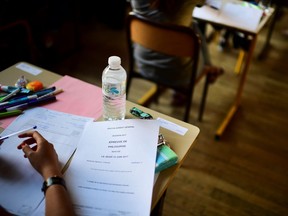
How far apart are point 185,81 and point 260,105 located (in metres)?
0.94

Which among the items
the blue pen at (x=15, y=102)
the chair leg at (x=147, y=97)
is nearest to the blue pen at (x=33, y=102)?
the blue pen at (x=15, y=102)

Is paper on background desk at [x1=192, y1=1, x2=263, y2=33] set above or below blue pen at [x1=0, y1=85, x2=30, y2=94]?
above

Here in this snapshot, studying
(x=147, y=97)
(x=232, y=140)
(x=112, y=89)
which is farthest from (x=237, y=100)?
(x=112, y=89)

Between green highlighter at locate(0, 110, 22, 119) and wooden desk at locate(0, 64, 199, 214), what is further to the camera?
green highlighter at locate(0, 110, 22, 119)

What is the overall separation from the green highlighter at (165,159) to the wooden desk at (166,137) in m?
0.01

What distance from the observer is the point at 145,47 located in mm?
1762

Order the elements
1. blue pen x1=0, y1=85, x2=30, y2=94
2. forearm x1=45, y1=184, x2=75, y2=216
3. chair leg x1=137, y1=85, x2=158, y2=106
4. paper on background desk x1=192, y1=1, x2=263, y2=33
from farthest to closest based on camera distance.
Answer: chair leg x1=137, y1=85, x2=158, y2=106 → paper on background desk x1=192, y1=1, x2=263, y2=33 → blue pen x1=0, y1=85, x2=30, y2=94 → forearm x1=45, y1=184, x2=75, y2=216

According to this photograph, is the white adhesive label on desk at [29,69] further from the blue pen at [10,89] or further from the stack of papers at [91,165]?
the stack of papers at [91,165]

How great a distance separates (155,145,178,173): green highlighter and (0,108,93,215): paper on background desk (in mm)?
241

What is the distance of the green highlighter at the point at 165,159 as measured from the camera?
2.69 ft

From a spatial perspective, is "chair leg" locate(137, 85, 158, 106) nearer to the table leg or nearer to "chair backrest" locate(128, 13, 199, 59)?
the table leg

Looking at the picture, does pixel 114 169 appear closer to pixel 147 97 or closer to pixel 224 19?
pixel 224 19

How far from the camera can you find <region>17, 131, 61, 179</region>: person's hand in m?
0.78

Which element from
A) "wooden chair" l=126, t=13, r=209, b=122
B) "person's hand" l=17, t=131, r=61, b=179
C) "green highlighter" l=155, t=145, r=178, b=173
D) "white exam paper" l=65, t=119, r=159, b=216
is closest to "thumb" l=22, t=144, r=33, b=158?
"person's hand" l=17, t=131, r=61, b=179
